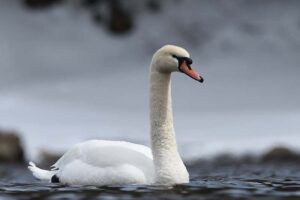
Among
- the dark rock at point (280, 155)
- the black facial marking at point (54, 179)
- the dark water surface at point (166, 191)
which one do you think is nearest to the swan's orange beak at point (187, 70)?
the dark water surface at point (166, 191)

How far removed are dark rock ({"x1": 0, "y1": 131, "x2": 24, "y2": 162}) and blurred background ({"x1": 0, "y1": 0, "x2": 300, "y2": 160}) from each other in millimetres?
14199

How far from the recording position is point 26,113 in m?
39.9

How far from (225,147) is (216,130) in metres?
6.01

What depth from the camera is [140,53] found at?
48.1 meters

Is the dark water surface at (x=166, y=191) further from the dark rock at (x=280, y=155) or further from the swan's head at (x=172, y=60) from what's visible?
A: the dark rock at (x=280, y=155)

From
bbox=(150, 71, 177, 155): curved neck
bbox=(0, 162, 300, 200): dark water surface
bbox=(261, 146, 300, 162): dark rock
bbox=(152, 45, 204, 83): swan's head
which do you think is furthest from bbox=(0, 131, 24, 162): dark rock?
bbox=(152, 45, 204, 83): swan's head

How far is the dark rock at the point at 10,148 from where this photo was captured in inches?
1086

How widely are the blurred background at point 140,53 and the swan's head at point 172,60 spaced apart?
97.7 feet

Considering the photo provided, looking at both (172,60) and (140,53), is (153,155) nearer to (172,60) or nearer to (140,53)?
(172,60)

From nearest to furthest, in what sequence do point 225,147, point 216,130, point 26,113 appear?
1. point 225,147
2. point 216,130
3. point 26,113

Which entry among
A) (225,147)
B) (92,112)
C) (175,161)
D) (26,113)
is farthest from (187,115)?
(175,161)

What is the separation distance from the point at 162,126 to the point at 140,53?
35393 millimetres

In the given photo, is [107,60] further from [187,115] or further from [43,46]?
[187,115]

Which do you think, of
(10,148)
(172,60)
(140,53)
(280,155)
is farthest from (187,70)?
(140,53)
